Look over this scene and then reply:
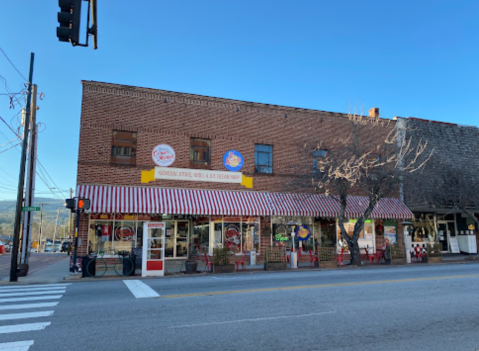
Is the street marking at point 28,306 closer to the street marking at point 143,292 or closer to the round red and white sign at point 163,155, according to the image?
the street marking at point 143,292

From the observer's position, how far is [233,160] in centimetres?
2150

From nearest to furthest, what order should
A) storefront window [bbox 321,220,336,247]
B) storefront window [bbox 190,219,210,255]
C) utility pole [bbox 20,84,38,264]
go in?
utility pole [bbox 20,84,38,264]
storefront window [bbox 190,219,210,255]
storefront window [bbox 321,220,336,247]

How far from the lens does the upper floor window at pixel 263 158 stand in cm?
2214

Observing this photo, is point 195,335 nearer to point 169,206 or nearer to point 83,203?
point 83,203

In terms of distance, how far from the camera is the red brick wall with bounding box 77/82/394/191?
63.3 feet

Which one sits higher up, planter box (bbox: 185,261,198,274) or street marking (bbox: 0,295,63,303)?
planter box (bbox: 185,261,198,274)

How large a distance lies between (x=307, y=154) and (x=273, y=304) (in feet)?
47.7

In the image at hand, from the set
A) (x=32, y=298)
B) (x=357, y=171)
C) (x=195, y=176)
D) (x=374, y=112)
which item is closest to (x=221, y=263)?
(x=195, y=176)

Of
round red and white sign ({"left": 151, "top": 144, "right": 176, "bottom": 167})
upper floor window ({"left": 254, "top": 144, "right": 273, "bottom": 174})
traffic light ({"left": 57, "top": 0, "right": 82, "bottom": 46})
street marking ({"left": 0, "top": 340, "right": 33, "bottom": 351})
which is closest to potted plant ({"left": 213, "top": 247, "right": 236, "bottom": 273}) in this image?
round red and white sign ({"left": 151, "top": 144, "right": 176, "bottom": 167})

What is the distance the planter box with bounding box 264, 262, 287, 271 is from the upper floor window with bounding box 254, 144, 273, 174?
20.0 ft

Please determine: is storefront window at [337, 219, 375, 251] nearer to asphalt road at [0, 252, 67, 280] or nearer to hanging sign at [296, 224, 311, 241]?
hanging sign at [296, 224, 311, 241]

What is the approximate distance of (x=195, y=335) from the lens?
5.82 m

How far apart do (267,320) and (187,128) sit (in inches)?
610

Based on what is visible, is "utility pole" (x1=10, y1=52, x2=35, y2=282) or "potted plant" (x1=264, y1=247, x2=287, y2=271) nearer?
"utility pole" (x1=10, y1=52, x2=35, y2=282)
